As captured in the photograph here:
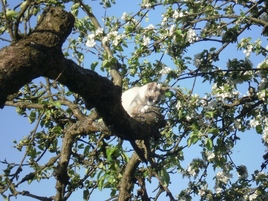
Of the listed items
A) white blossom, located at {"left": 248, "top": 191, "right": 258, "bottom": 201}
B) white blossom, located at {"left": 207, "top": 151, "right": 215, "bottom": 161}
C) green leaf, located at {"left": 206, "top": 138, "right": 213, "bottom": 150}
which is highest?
white blossom, located at {"left": 207, "top": 151, "right": 215, "bottom": 161}

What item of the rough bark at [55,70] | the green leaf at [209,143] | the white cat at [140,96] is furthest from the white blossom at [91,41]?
the green leaf at [209,143]

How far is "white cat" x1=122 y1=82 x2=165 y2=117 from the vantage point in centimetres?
829

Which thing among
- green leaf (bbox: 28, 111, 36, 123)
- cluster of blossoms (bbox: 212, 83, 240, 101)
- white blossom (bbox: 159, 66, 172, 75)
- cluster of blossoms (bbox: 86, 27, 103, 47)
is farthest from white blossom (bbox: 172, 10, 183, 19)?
green leaf (bbox: 28, 111, 36, 123)

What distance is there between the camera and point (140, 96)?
8805 mm

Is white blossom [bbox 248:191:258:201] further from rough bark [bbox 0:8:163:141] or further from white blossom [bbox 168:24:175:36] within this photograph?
rough bark [bbox 0:8:163:141]

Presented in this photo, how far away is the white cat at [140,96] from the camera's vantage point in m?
8.29

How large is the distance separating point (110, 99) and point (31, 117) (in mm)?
2175

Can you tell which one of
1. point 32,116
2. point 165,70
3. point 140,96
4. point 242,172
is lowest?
point 242,172

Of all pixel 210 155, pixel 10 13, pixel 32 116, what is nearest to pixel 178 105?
pixel 210 155

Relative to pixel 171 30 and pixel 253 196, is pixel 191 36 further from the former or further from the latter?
pixel 253 196

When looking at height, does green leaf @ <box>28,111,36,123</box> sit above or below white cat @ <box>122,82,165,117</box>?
below

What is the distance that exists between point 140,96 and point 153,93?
0.30 meters

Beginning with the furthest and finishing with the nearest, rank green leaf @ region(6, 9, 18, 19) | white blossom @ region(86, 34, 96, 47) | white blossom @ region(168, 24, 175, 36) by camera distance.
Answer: white blossom @ region(86, 34, 96, 47)
white blossom @ region(168, 24, 175, 36)
green leaf @ region(6, 9, 18, 19)

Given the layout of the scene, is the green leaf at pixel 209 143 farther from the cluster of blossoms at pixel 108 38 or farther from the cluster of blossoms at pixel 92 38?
the cluster of blossoms at pixel 92 38
